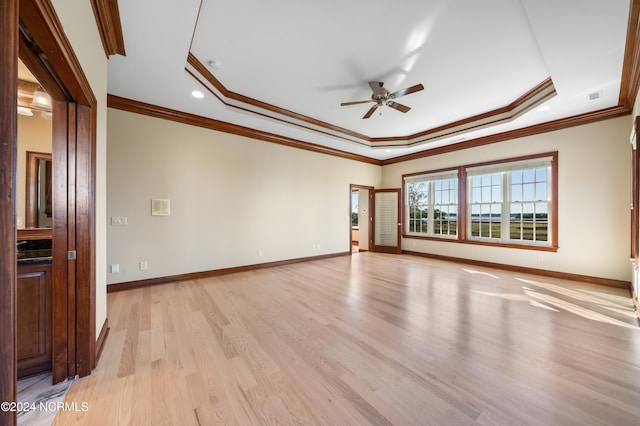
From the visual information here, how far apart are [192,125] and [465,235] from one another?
6292mm

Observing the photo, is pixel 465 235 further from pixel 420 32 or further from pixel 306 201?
pixel 420 32

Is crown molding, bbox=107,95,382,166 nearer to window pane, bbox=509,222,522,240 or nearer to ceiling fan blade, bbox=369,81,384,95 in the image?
ceiling fan blade, bbox=369,81,384,95

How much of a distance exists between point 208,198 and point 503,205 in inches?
240

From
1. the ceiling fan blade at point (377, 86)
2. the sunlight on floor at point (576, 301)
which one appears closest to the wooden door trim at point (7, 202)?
the ceiling fan blade at point (377, 86)

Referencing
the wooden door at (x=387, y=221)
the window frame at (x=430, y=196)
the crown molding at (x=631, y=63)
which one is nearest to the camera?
the crown molding at (x=631, y=63)

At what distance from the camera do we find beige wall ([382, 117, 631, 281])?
13.0ft

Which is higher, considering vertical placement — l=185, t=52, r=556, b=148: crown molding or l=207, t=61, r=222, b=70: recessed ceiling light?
l=207, t=61, r=222, b=70: recessed ceiling light

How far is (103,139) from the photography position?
2270mm

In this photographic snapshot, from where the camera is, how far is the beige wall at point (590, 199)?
3.96 m

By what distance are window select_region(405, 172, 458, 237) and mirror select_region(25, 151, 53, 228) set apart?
276 inches

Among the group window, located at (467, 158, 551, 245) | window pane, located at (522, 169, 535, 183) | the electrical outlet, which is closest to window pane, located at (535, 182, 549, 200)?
window, located at (467, 158, 551, 245)

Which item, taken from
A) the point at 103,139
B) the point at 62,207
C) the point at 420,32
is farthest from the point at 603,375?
the point at 103,139

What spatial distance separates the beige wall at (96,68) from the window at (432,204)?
6.57m

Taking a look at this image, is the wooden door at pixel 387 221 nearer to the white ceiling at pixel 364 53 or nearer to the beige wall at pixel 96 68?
the white ceiling at pixel 364 53
